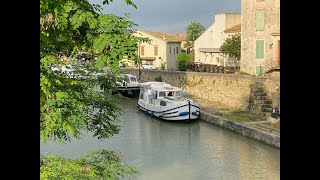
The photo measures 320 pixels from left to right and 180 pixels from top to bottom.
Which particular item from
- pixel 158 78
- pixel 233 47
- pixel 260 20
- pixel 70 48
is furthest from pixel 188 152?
pixel 158 78

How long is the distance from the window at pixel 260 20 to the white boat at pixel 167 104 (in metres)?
5.33

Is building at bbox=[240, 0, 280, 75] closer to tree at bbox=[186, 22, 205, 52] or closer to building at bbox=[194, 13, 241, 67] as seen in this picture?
building at bbox=[194, 13, 241, 67]

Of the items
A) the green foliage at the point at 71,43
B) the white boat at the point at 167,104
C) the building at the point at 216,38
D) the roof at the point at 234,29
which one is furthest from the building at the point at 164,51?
the green foliage at the point at 71,43

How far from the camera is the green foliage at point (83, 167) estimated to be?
3.68 m

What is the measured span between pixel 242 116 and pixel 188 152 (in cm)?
522

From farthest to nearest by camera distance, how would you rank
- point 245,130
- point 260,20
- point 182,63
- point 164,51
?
point 164,51
point 182,63
point 260,20
point 245,130

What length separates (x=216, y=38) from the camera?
36.8 meters

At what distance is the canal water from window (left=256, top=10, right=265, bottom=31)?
22.8 ft

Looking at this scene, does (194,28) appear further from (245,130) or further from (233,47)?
(245,130)

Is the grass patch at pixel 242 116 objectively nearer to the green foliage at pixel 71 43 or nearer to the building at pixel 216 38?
the building at pixel 216 38

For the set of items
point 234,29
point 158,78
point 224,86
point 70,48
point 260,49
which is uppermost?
point 234,29

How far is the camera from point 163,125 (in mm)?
21297
